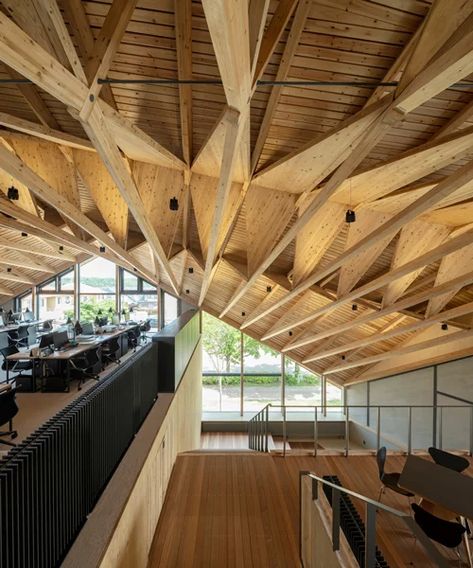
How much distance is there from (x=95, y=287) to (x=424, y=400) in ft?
44.5

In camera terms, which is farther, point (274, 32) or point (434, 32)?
point (274, 32)

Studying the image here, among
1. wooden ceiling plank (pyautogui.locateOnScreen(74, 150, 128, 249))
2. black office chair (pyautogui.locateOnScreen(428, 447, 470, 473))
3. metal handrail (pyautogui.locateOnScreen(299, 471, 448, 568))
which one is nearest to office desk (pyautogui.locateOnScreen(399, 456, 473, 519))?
metal handrail (pyautogui.locateOnScreen(299, 471, 448, 568))

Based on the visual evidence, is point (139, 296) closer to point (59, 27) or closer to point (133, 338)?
point (133, 338)

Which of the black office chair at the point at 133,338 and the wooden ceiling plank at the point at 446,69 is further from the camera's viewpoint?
the black office chair at the point at 133,338

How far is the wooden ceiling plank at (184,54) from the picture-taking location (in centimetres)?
239

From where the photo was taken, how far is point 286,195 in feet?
15.4

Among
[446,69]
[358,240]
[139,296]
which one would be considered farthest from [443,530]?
[139,296]

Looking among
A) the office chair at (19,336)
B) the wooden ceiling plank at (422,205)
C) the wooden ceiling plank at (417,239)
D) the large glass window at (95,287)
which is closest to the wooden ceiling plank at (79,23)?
the wooden ceiling plank at (422,205)

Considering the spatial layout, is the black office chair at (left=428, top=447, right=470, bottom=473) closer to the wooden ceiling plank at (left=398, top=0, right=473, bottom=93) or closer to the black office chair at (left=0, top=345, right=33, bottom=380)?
the wooden ceiling plank at (left=398, top=0, right=473, bottom=93)

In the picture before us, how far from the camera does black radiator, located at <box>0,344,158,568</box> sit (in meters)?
1.81

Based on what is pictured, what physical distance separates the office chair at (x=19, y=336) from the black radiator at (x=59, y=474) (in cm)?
744

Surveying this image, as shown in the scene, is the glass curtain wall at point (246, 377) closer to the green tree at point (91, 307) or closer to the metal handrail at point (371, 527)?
the green tree at point (91, 307)

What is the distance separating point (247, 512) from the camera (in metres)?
4.82

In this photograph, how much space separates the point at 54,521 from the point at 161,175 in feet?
14.6
